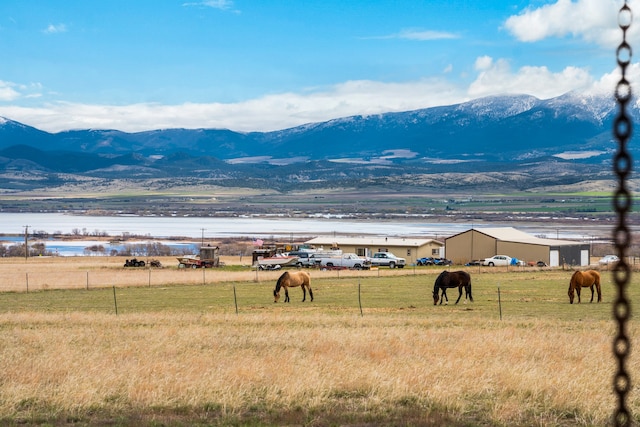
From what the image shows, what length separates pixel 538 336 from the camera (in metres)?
21.0

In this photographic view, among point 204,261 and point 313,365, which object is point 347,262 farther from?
point 313,365

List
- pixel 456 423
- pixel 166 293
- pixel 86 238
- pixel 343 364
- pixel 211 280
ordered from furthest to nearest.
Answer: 1. pixel 86 238
2. pixel 211 280
3. pixel 166 293
4. pixel 343 364
5. pixel 456 423

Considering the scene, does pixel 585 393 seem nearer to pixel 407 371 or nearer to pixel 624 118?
pixel 407 371

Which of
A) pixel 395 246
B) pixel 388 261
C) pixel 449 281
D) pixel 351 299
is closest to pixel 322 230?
pixel 395 246

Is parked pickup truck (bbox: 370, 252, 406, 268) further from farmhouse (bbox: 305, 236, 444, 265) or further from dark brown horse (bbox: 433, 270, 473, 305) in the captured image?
dark brown horse (bbox: 433, 270, 473, 305)

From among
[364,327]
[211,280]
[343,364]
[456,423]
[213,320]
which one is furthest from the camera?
[211,280]

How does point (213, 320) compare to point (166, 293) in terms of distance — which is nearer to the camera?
point (213, 320)

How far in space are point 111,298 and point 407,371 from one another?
2414cm

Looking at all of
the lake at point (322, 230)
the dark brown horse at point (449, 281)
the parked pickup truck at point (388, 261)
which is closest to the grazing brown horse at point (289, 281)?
the dark brown horse at point (449, 281)

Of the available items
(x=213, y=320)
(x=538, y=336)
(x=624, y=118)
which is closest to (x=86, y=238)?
(x=213, y=320)

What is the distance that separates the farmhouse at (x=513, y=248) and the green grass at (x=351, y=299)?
21.4 m

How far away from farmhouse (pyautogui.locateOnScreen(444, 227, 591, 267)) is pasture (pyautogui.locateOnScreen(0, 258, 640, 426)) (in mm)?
37513

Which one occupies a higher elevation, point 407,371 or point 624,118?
point 624,118

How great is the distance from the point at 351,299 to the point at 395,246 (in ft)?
123
